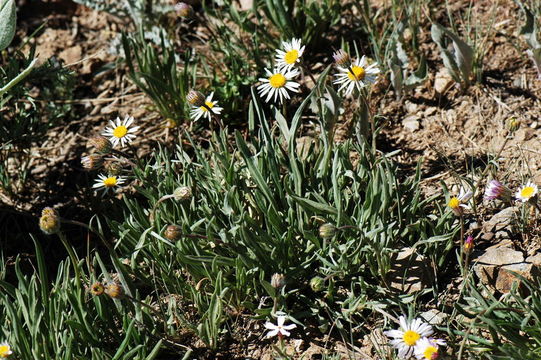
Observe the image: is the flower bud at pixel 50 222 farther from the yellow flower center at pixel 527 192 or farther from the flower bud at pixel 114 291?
the yellow flower center at pixel 527 192

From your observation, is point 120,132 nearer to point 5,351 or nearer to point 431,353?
point 5,351

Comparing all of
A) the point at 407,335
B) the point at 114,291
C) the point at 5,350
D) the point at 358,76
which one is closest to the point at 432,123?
the point at 358,76

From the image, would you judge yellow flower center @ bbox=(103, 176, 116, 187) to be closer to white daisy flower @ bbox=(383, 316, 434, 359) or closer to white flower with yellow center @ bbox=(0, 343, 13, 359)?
white flower with yellow center @ bbox=(0, 343, 13, 359)

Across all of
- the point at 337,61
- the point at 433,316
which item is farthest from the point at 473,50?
the point at 433,316

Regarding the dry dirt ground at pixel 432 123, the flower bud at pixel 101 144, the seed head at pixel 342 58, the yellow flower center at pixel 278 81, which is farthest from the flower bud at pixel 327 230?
the flower bud at pixel 101 144

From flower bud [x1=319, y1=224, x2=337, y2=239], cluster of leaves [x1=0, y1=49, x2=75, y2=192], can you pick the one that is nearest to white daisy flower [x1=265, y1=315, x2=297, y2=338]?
flower bud [x1=319, y1=224, x2=337, y2=239]

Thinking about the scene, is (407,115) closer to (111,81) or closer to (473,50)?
(473,50)
